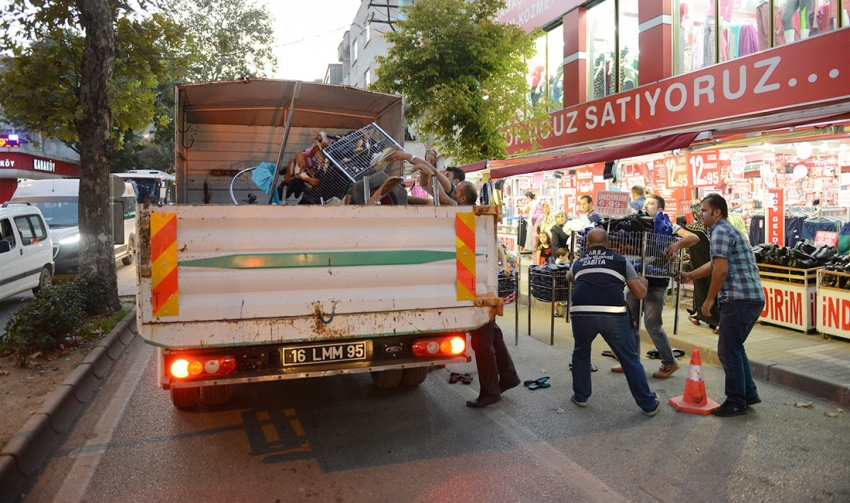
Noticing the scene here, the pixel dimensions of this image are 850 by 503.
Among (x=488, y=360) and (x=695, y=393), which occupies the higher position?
(x=488, y=360)

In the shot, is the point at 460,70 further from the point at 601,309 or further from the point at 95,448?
the point at 95,448

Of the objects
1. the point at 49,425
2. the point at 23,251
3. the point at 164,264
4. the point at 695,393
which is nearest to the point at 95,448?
the point at 49,425

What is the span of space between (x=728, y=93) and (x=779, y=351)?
5730mm

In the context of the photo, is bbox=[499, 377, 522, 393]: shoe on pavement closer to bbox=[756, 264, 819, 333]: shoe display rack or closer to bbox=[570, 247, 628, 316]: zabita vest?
bbox=[570, 247, 628, 316]: zabita vest

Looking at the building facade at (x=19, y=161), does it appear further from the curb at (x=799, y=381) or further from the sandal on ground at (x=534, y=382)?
the curb at (x=799, y=381)

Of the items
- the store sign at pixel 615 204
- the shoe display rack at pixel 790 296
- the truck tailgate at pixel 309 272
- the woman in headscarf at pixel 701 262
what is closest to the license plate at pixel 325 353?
the truck tailgate at pixel 309 272

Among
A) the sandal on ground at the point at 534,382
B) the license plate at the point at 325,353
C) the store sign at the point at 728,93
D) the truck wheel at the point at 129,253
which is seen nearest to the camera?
the license plate at the point at 325,353

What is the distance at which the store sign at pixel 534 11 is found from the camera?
612 inches

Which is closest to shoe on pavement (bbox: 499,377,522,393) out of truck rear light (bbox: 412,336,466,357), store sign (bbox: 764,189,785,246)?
truck rear light (bbox: 412,336,466,357)

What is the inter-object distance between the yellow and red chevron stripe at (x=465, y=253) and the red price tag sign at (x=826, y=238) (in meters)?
8.49

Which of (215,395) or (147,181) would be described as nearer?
(215,395)

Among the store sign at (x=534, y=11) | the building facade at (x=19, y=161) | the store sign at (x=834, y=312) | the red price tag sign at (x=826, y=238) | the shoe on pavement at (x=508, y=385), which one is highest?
the store sign at (x=534, y=11)

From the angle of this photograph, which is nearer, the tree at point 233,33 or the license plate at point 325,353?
the license plate at point 325,353

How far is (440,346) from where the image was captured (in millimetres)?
4848
